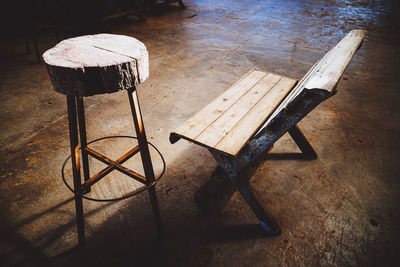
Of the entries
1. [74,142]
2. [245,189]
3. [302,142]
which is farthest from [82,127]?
[302,142]

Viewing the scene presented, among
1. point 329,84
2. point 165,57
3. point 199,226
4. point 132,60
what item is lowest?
point 199,226

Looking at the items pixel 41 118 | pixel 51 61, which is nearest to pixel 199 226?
pixel 51 61

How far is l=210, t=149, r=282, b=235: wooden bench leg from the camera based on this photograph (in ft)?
4.92

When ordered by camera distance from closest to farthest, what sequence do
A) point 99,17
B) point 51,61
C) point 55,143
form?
point 51,61 < point 55,143 < point 99,17

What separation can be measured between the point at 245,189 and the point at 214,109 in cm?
67

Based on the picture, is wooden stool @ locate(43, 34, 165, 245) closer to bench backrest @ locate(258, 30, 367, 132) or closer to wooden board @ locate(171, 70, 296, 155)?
wooden board @ locate(171, 70, 296, 155)

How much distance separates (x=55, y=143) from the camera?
2496mm

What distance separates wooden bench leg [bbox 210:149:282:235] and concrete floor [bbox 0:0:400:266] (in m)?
0.09

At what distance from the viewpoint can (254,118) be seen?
1687mm

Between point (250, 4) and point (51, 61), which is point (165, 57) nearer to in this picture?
point (51, 61)

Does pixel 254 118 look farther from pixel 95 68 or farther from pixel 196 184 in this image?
pixel 95 68

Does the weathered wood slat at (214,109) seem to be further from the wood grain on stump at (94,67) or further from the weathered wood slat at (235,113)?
the wood grain on stump at (94,67)

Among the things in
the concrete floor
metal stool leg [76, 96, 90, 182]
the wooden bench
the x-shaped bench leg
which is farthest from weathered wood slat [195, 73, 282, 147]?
metal stool leg [76, 96, 90, 182]

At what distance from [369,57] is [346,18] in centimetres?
362
